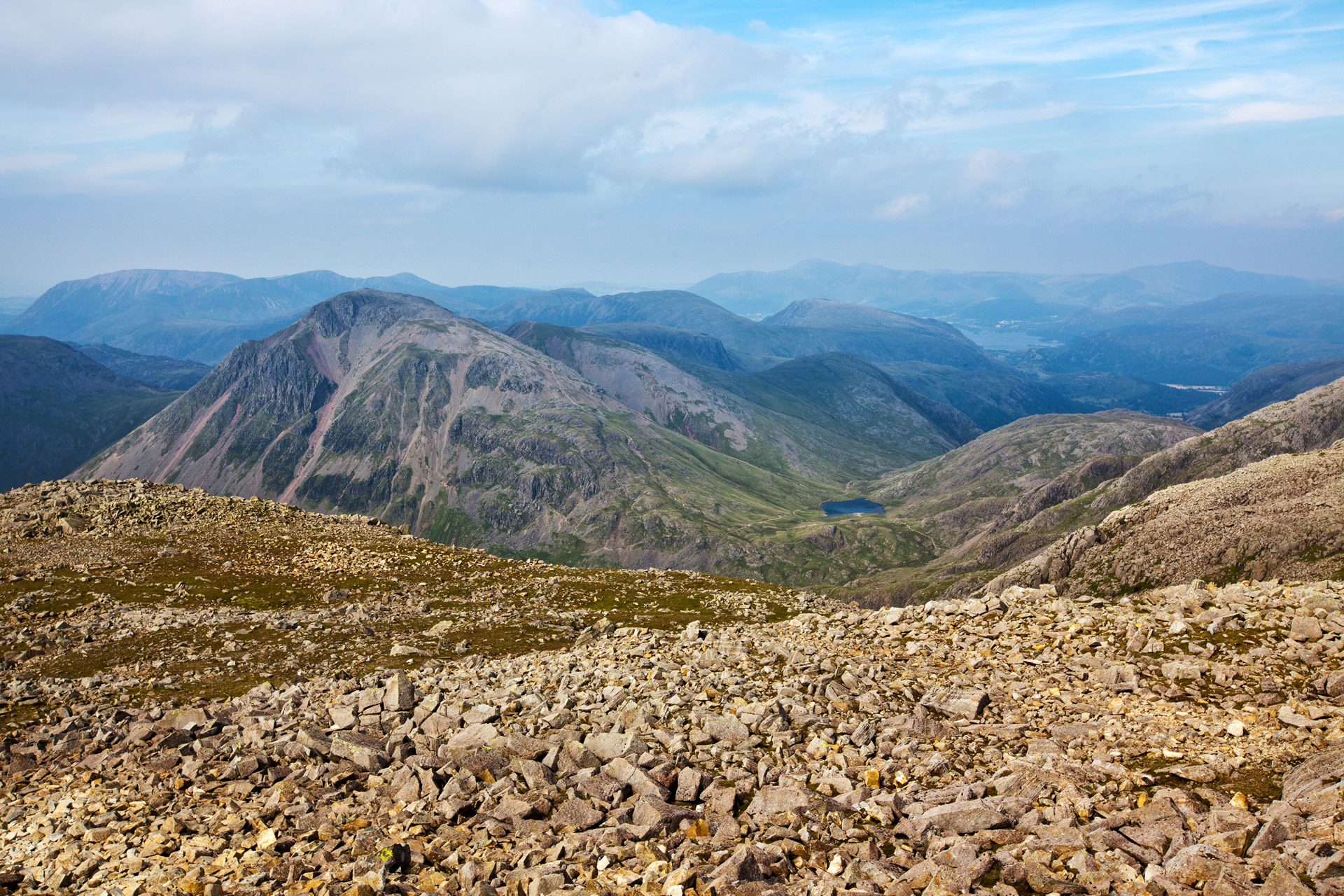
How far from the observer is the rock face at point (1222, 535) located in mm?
91000

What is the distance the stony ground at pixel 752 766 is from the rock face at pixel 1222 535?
8007 cm

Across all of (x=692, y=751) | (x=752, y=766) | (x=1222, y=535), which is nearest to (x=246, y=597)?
(x=692, y=751)

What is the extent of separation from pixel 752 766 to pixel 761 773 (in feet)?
2.05

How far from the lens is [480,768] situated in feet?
68.3

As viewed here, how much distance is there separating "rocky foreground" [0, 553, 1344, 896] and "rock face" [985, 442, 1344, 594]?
80265 mm

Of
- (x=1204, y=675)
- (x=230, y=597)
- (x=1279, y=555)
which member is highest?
(x=1204, y=675)

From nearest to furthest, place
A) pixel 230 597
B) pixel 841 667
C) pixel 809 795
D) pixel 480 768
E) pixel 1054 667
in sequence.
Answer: pixel 809 795 < pixel 480 768 < pixel 1054 667 < pixel 841 667 < pixel 230 597

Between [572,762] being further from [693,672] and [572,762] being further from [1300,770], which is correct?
[1300,770]

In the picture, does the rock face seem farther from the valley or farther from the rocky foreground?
the rocky foreground

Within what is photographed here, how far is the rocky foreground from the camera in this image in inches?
587

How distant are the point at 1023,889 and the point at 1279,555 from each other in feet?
344

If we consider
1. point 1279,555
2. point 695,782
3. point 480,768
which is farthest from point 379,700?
point 1279,555

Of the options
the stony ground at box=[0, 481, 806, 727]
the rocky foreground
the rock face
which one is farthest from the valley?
Result: the rock face

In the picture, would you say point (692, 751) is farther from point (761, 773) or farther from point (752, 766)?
point (761, 773)
